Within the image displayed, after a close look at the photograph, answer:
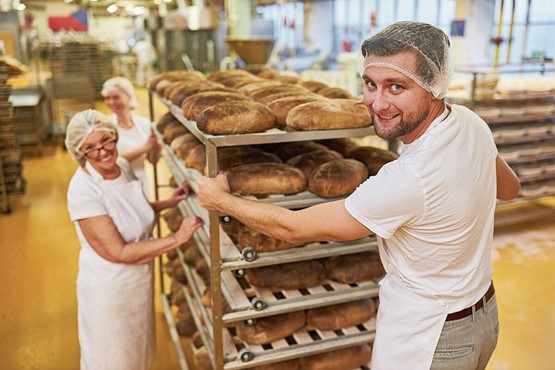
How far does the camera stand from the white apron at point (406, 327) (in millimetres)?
1355

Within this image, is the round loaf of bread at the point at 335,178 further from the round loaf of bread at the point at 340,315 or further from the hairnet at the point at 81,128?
the hairnet at the point at 81,128

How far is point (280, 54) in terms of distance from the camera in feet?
30.5

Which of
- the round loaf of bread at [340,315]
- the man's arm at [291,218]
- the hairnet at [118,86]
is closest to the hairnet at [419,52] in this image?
the man's arm at [291,218]

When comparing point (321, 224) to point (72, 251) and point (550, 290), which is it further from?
point (72, 251)

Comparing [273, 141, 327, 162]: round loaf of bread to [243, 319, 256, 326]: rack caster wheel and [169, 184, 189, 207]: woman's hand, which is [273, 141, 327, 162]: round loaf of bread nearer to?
[169, 184, 189, 207]: woman's hand

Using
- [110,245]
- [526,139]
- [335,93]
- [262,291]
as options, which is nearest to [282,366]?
[262,291]

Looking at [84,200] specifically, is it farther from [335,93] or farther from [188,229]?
[335,93]

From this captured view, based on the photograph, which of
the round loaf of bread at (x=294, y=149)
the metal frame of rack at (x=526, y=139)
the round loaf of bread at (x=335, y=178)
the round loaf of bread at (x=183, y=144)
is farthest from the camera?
the metal frame of rack at (x=526, y=139)

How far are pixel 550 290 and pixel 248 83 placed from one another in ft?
8.08

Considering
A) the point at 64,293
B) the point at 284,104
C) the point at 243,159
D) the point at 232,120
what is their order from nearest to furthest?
the point at 232,120
the point at 284,104
the point at 243,159
the point at 64,293

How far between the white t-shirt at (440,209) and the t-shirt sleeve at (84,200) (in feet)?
3.55

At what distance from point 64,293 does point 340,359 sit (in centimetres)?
216

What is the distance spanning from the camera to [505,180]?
162 cm

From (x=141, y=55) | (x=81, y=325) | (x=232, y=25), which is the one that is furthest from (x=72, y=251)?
(x=141, y=55)
